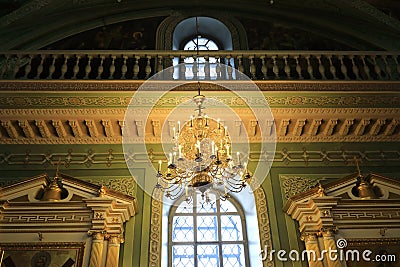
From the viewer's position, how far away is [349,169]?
7.56 m

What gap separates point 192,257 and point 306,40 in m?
6.16

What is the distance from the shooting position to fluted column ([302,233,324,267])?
20.2 feet

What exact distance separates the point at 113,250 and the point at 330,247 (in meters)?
3.13

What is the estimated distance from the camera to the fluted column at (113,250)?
19.8 ft

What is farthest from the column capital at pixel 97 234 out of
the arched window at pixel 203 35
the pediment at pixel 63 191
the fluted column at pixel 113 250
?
the arched window at pixel 203 35

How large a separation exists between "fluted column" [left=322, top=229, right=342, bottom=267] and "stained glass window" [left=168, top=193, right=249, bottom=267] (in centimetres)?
133

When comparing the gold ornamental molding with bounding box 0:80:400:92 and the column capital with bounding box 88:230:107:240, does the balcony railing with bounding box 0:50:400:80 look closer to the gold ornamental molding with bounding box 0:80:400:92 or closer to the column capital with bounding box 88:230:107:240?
the gold ornamental molding with bounding box 0:80:400:92

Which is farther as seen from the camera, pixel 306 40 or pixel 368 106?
pixel 306 40

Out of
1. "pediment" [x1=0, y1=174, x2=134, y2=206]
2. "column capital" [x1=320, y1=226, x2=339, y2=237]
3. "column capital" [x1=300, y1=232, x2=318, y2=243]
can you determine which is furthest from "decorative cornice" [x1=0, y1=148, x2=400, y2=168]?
"column capital" [x1=320, y1=226, x2=339, y2=237]

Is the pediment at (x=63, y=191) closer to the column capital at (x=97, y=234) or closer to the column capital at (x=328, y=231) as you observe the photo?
the column capital at (x=97, y=234)

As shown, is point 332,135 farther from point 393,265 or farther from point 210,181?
point 210,181

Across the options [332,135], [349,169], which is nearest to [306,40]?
[332,135]

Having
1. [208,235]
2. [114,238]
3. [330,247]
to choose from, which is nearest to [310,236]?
[330,247]

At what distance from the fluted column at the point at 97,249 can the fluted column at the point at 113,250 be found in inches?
4.9
